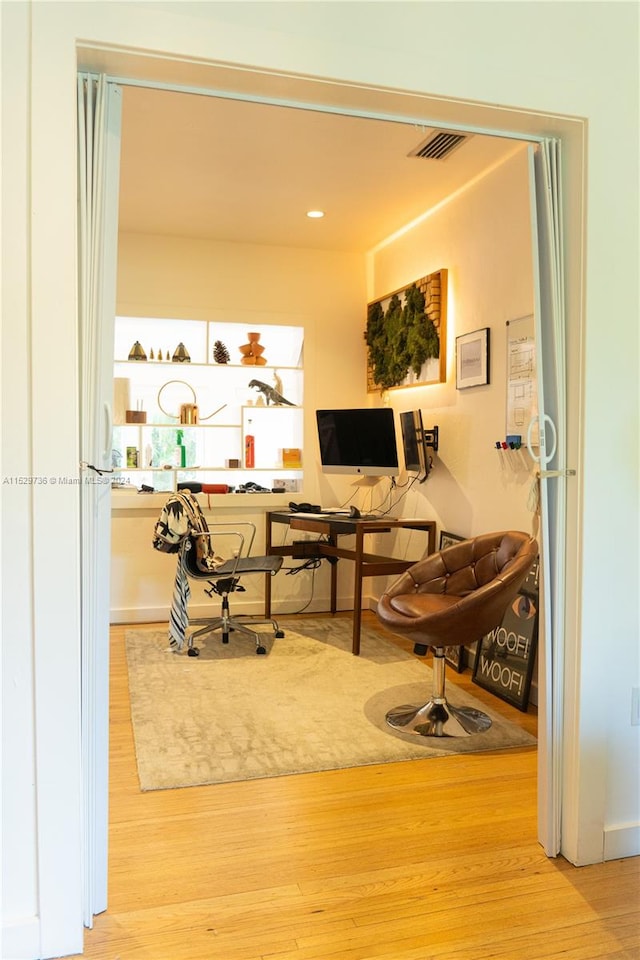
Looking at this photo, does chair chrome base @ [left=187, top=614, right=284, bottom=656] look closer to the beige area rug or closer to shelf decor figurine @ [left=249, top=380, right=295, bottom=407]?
the beige area rug

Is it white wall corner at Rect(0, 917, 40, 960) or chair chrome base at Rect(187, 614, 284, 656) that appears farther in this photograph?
chair chrome base at Rect(187, 614, 284, 656)

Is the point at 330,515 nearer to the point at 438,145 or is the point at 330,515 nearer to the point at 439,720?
the point at 439,720

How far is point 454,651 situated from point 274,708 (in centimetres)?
135

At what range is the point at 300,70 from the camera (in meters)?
2.04

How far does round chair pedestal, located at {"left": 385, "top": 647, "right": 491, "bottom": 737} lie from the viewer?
3.49 m

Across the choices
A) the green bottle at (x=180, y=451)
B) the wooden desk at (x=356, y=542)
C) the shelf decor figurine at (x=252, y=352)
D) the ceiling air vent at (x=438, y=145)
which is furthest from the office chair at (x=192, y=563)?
the ceiling air vent at (x=438, y=145)

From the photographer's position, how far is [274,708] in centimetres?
378

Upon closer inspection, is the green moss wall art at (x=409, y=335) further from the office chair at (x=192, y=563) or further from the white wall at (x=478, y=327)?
the office chair at (x=192, y=563)

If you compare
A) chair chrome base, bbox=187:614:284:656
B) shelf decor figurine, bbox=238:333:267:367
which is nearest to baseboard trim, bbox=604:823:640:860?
chair chrome base, bbox=187:614:284:656

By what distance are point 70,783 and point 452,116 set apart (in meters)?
2.21

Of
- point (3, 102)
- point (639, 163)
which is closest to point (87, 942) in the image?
point (3, 102)

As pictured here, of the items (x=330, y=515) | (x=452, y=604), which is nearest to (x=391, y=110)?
(x=452, y=604)

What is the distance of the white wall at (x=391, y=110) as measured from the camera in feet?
6.13

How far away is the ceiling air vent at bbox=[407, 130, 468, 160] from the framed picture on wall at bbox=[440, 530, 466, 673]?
2.16 metres
